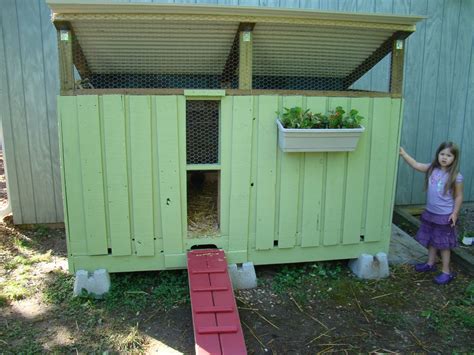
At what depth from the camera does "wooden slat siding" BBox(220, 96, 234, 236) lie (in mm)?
2865

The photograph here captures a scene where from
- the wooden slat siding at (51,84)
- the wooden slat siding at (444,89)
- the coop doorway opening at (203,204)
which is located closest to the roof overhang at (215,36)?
the coop doorway opening at (203,204)

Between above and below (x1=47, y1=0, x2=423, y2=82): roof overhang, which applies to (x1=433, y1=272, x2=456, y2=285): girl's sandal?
below

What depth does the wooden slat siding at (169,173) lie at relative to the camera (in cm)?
279

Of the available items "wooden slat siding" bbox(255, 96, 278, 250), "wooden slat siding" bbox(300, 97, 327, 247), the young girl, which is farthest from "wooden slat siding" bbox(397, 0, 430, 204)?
"wooden slat siding" bbox(255, 96, 278, 250)

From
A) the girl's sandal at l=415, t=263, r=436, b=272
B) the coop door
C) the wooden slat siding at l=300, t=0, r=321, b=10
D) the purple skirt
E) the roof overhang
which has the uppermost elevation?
the wooden slat siding at l=300, t=0, r=321, b=10

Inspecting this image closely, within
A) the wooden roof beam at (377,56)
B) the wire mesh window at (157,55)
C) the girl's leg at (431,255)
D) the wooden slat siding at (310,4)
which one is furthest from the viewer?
the wooden slat siding at (310,4)

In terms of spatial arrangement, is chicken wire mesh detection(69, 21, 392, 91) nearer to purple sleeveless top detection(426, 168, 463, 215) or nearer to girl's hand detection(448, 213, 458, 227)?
purple sleeveless top detection(426, 168, 463, 215)

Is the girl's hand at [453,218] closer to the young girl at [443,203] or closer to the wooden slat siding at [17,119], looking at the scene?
the young girl at [443,203]

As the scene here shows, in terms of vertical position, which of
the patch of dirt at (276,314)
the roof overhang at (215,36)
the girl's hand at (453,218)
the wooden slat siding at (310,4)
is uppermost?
the wooden slat siding at (310,4)

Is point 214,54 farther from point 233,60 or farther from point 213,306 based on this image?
point 213,306

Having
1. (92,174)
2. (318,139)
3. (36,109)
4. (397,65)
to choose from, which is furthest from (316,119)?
(36,109)

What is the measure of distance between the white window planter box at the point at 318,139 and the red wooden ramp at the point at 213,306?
0.87 metres

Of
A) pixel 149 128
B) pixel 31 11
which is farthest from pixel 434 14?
pixel 31 11

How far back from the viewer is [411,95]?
A: 175 inches
